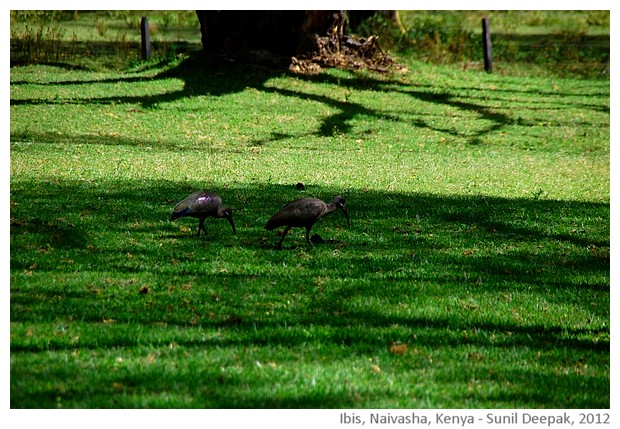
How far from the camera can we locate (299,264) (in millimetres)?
10578

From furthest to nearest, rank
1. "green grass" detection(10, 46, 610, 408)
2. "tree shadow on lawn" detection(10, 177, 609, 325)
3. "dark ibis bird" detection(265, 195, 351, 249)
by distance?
1. "dark ibis bird" detection(265, 195, 351, 249)
2. "tree shadow on lawn" detection(10, 177, 609, 325)
3. "green grass" detection(10, 46, 610, 408)

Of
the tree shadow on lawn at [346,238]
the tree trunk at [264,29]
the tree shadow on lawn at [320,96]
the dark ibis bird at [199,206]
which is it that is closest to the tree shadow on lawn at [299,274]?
the tree shadow on lawn at [346,238]

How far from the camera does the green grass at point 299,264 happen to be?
23.3ft

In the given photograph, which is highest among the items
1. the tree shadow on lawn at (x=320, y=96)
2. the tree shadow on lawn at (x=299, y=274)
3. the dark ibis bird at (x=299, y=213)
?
the tree shadow on lawn at (x=320, y=96)

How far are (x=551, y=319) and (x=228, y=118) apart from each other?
1532cm

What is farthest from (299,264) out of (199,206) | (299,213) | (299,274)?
(199,206)

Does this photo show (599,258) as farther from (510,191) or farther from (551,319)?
(510,191)

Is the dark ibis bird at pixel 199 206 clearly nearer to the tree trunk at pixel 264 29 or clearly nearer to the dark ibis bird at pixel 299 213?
the dark ibis bird at pixel 299 213

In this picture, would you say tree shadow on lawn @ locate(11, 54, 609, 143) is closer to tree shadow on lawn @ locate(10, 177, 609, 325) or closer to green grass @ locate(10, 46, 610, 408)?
green grass @ locate(10, 46, 610, 408)

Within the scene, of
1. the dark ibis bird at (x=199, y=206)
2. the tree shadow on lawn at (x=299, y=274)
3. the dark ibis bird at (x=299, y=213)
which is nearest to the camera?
the tree shadow on lawn at (x=299, y=274)

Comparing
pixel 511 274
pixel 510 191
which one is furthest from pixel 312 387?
pixel 510 191

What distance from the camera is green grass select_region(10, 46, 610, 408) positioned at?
7102 mm

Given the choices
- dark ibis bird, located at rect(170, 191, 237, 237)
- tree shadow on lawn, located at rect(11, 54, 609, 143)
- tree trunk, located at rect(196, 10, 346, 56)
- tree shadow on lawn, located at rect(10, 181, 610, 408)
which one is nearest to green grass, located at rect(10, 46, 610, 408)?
tree shadow on lawn, located at rect(10, 181, 610, 408)
